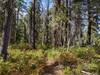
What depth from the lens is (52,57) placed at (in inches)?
606

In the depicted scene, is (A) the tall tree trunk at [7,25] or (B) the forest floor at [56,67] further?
(A) the tall tree trunk at [7,25]

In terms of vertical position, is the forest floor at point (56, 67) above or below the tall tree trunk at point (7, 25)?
below

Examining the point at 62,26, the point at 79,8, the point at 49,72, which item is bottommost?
the point at 49,72

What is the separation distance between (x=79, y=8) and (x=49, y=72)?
53.7ft

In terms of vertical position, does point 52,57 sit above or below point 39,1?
below

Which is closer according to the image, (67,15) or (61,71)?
(61,71)

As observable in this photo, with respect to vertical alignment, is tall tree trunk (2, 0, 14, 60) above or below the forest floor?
above

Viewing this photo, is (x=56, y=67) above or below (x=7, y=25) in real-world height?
below

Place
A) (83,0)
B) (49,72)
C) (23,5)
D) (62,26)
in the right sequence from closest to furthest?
1. (49,72)
2. (83,0)
3. (62,26)
4. (23,5)

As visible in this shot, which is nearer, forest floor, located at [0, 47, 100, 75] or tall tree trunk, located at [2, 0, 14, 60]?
forest floor, located at [0, 47, 100, 75]

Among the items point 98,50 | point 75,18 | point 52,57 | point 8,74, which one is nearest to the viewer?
point 8,74

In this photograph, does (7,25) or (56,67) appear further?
(7,25)

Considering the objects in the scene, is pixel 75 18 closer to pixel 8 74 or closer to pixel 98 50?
pixel 98 50

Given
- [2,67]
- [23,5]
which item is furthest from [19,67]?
[23,5]
